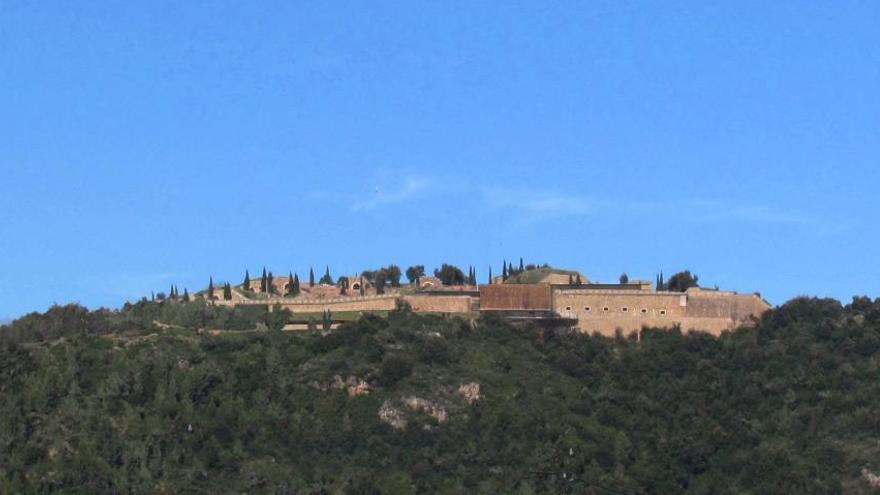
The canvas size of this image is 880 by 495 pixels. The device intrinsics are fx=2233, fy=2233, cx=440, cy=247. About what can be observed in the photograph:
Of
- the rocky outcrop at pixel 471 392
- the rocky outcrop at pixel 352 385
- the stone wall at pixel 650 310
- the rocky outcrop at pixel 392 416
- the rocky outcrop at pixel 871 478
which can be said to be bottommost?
the rocky outcrop at pixel 871 478

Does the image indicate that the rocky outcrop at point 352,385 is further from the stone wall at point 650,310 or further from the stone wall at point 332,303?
the stone wall at point 650,310

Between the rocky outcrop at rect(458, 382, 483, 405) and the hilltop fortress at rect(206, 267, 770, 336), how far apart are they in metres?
9.74

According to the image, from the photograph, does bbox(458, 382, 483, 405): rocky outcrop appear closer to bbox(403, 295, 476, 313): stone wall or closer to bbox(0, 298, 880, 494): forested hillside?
bbox(0, 298, 880, 494): forested hillside

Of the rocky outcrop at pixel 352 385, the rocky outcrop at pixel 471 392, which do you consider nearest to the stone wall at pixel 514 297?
the rocky outcrop at pixel 471 392

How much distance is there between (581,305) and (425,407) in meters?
14.4

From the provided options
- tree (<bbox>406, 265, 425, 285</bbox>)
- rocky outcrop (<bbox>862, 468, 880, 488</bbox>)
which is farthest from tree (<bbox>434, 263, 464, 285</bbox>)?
rocky outcrop (<bbox>862, 468, 880, 488</bbox>)

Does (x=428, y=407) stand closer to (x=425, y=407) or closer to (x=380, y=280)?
(x=425, y=407)

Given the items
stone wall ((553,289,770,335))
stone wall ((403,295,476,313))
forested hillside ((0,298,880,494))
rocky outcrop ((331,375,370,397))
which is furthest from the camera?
stone wall ((403,295,476,313))

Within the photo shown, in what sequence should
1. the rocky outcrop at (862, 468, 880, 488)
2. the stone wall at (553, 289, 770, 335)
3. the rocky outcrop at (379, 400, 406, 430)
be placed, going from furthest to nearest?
the stone wall at (553, 289, 770, 335) < the rocky outcrop at (379, 400, 406, 430) < the rocky outcrop at (862, 468, 880, 488)

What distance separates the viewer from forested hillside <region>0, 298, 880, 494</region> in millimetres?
89375

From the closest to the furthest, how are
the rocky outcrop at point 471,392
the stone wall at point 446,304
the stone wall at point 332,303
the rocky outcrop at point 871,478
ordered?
the rocky outcrop at point 871,478, the rocky outcrop at point 471,392, the stone wall at point 446,304, the stone wall at point 332,303

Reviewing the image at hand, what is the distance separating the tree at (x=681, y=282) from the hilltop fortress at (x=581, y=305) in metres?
3.50

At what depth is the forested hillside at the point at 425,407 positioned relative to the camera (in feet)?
293

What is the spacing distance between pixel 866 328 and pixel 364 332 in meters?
24.2
